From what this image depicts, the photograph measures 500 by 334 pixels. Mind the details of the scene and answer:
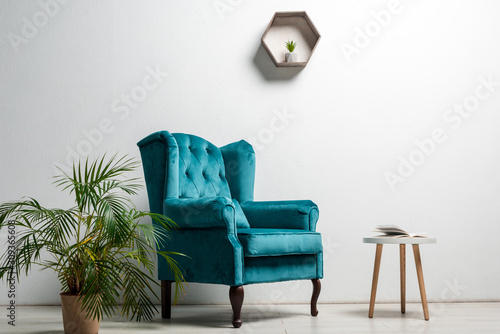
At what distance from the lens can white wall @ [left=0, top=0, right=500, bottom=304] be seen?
11.7 ft

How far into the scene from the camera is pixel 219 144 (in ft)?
11.8

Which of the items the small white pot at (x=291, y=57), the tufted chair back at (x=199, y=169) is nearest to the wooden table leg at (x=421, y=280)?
the tufted chair back at (x=199, y=169)

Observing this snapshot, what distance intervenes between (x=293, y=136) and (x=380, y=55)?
2.74 ft

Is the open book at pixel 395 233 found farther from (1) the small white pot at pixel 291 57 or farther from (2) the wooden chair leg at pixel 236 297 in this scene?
(1) the small white pot at pixel 291 57

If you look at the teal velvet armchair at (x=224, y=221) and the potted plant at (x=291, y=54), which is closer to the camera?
the teal velvet armchair at (x=224, y=221)

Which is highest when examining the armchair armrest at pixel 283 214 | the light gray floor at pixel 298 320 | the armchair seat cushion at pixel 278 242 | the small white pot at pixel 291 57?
the small white pot at pixel 291 57

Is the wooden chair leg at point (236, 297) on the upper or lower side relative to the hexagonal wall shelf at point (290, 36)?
lower

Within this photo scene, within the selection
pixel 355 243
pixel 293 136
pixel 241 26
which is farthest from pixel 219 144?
pixel 355 243

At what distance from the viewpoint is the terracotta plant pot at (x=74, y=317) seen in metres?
2.27

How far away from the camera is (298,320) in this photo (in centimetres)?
281

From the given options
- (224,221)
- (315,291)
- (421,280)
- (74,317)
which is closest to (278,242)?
(224,221)

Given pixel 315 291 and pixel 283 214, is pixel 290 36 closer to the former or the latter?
pixel 283 214

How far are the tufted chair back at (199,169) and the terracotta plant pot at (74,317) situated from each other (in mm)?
872

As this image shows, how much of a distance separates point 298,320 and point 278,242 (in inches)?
19.0
